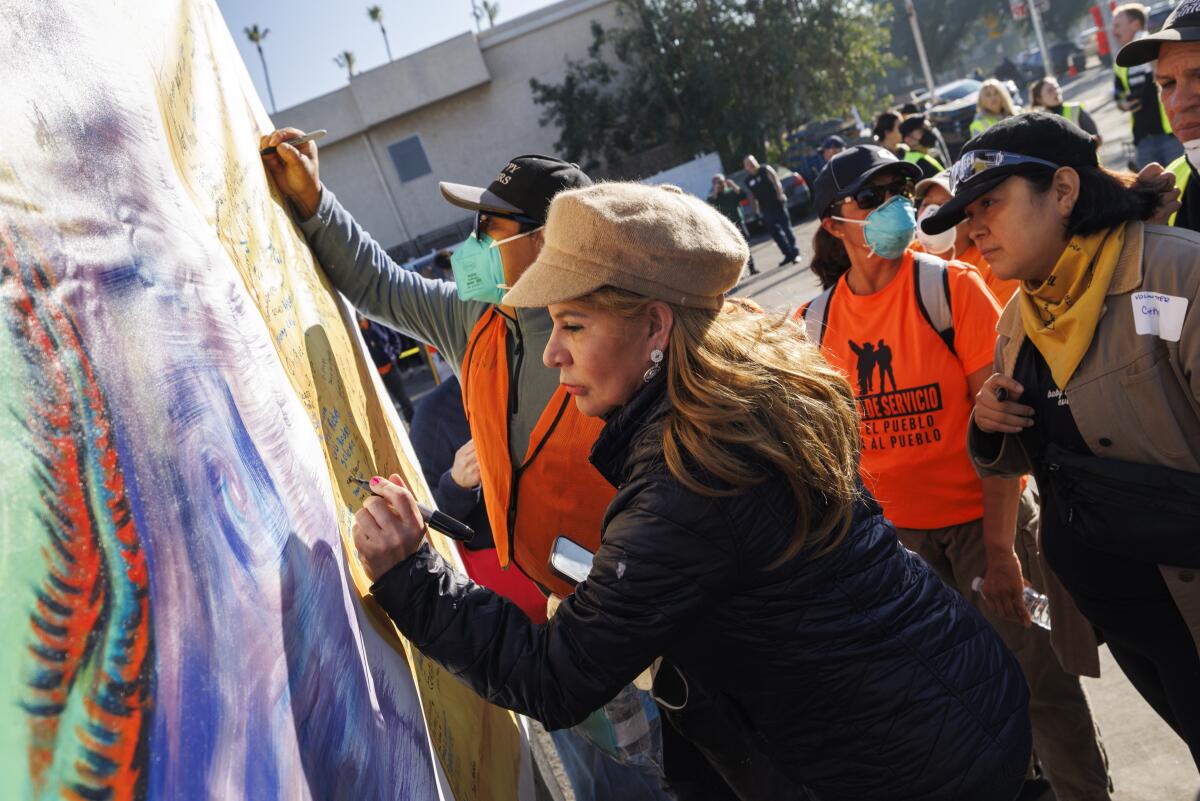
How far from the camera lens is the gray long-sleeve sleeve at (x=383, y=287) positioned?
2569 millimetres

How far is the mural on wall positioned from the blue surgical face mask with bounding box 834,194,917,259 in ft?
6.29

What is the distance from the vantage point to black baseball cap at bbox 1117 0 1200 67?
2.44 meters

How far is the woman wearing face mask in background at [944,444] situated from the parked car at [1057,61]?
132 ft

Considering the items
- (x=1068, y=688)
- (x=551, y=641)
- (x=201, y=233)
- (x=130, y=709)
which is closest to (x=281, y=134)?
(x=201, y=233)

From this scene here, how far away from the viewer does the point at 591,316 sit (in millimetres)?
1738

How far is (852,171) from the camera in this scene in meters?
3.34

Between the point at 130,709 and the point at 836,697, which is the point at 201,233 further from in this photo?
the point at 836,697

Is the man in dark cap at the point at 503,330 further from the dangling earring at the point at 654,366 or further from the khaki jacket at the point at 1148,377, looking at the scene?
the khaki jacket at the point at 1148,377

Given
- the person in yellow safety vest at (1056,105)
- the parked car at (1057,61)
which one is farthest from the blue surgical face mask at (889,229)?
the parked car at (1057,61)

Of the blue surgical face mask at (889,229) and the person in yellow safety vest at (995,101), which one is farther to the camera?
→ the person in yellow safety vest at (995,101)

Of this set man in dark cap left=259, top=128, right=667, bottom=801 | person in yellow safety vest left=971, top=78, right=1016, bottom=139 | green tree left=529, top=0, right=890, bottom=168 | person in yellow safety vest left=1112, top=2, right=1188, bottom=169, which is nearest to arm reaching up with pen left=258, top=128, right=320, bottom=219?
man in dark cap left=259, top=128, right=667, bottom=801

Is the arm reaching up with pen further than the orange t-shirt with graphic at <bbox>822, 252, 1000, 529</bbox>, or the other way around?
the orange t-shirt with graphic at <bbox>822, 252, 1000, 529</bbox>

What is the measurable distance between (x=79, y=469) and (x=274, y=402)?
662 mm

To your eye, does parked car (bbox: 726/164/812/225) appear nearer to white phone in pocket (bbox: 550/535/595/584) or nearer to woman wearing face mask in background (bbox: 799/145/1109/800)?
woman wearing face mask in background (bbox: 799/145/1109/800)
